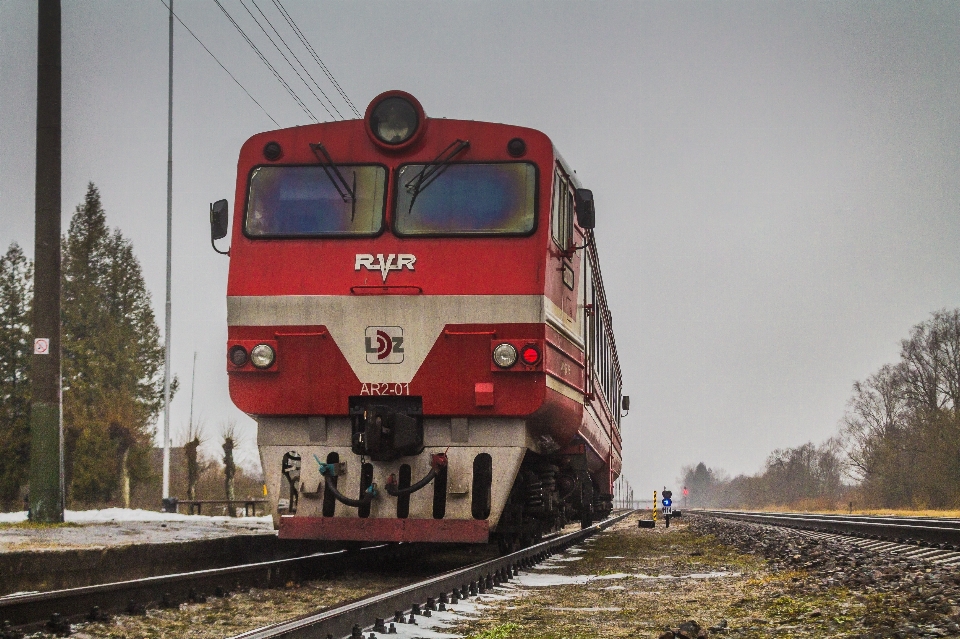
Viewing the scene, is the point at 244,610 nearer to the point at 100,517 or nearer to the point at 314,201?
the point at 314,201

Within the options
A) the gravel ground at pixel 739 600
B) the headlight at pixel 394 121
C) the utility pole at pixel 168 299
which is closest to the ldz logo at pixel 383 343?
the headlight at pixel 394 121

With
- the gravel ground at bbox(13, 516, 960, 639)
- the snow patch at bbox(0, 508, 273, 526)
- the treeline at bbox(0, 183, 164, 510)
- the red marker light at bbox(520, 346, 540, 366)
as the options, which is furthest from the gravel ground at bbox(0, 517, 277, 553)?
the treeline at bbox(0, 183, 164, 510)

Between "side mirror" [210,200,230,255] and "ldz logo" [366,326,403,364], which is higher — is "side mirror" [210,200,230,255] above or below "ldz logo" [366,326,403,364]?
above

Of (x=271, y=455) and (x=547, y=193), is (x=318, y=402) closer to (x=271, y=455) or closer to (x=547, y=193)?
(x=271, y=455)

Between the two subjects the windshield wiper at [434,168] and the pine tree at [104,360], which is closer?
the windshield wiper at [434,168]

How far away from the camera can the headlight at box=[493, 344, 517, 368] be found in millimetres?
8445

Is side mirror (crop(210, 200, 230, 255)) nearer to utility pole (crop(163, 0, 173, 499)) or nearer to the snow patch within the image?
the snow patch

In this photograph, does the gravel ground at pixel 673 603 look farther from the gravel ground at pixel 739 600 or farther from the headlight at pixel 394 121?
the headlight at pixel 394 121

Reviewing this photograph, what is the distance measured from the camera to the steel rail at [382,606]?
14.9ft

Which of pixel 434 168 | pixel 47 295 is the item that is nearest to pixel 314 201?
pixel 434 168

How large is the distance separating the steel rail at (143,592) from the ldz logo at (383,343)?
1.73m

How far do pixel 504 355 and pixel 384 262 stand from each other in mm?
1220

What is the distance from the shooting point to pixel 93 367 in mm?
47688

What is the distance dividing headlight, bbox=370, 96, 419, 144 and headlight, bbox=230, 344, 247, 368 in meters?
2.05
